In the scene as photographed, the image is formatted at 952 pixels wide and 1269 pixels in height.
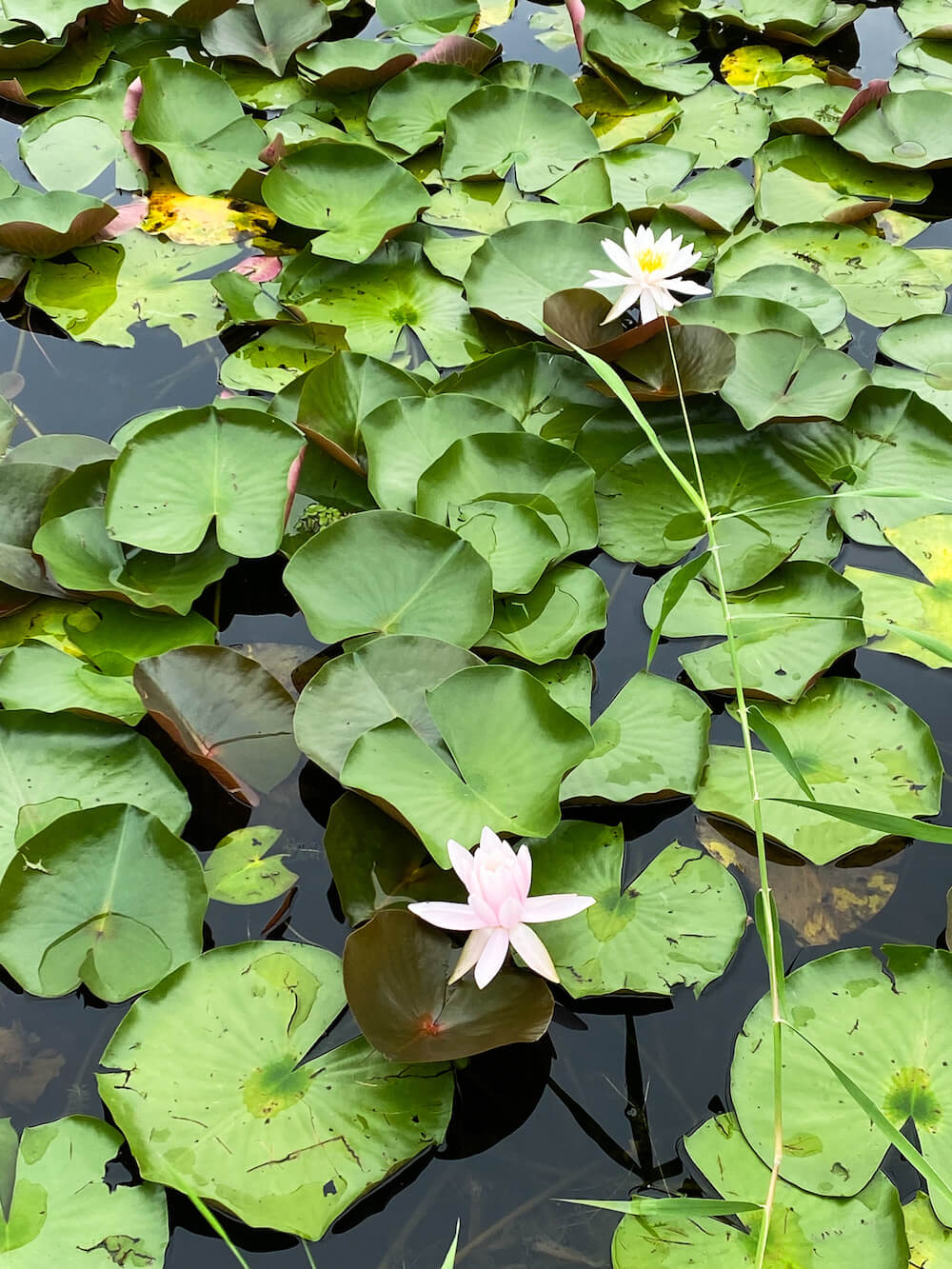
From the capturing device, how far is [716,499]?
200cm

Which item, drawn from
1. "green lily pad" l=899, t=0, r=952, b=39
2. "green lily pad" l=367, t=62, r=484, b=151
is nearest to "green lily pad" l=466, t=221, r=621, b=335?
"green lily pad" l=367, t=62, r=484, b=151

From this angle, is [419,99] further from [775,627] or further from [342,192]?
[775,627]

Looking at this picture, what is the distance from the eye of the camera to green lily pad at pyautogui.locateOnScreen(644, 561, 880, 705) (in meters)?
1.72

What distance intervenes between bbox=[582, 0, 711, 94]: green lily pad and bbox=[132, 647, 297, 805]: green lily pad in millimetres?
2196

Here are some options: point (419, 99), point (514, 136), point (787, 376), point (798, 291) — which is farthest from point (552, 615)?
point (419, 99)

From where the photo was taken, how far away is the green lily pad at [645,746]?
5.10 feet

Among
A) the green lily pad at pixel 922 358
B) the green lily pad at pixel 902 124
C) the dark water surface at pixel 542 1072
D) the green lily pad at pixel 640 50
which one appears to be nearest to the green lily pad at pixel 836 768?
the dark water surface at pixel 542 1072

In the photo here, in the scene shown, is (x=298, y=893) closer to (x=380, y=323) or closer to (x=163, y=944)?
(x=163, y=944)

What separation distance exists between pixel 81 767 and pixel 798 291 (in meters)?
1.75

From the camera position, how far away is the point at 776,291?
231 cm

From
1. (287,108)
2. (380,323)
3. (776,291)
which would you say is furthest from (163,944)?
(287,108)

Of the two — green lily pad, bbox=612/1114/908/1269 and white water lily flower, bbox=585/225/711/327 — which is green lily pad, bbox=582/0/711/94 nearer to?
white water lily flower, bbox=585/225/711/327

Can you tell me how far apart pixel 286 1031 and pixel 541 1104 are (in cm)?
33

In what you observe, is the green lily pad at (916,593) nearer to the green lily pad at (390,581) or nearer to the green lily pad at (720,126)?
the green lily pad at (390,581)
